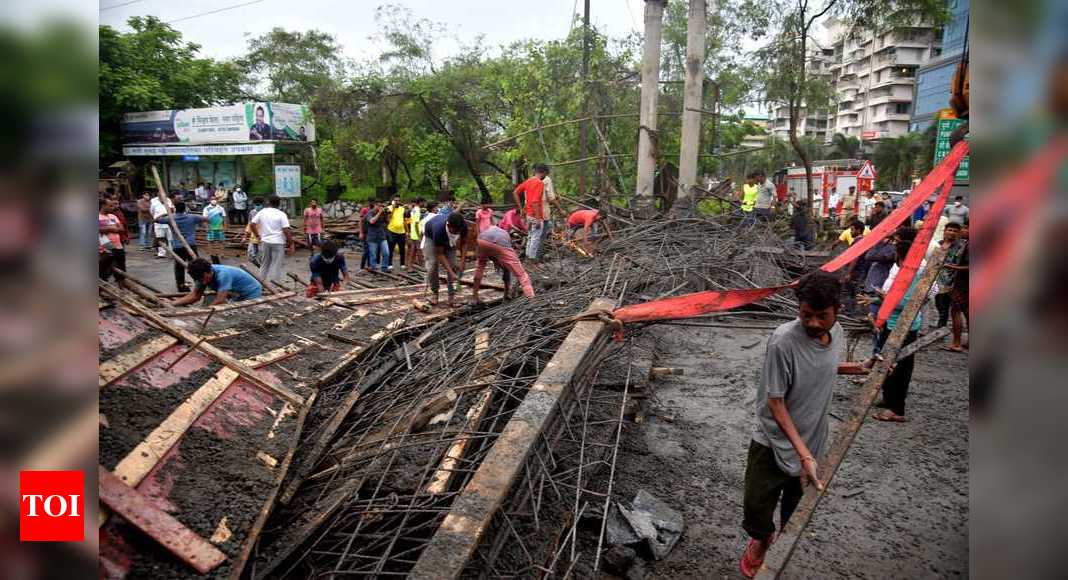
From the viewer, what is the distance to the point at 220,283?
668 cm

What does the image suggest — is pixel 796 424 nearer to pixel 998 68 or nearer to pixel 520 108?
pixel 998 68

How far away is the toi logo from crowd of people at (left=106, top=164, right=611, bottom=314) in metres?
4.47

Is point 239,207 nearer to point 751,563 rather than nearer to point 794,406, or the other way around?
point 751,563

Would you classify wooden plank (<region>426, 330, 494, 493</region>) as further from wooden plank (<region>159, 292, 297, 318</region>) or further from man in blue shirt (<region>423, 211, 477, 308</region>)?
wooden plank (<region>159, 292, 297, 318</region>)

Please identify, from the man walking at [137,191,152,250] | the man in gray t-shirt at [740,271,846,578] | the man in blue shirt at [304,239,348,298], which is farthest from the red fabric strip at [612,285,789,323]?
the man walking at [137,191,152,250]

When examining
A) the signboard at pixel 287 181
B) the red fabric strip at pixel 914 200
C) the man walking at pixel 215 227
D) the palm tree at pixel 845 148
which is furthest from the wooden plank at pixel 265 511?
the palm tree at pixel 845 148

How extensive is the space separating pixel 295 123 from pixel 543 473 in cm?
2054

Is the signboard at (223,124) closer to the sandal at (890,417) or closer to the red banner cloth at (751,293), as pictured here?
the red banner cloth at (751,293)

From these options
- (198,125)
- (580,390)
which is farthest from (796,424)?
(198,125)

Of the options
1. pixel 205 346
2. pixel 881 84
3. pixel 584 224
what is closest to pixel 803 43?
pixel 584 224

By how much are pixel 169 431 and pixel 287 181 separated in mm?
17336

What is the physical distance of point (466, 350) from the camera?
5.30 meters

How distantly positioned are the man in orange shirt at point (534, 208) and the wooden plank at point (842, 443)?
6.61 m

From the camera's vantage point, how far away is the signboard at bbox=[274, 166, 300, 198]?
19000 millimetres
